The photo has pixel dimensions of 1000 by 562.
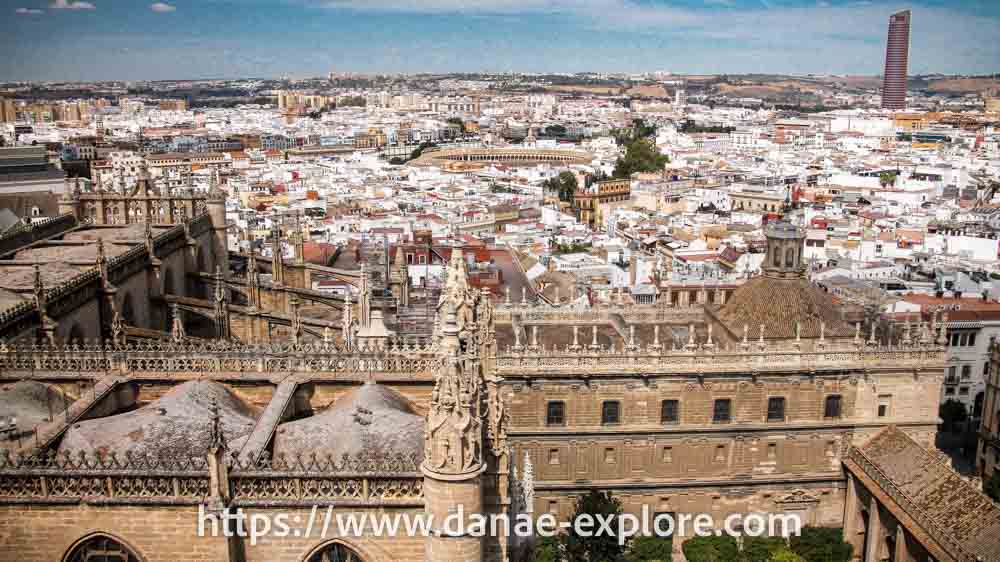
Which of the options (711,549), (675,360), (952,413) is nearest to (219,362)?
(675,360)

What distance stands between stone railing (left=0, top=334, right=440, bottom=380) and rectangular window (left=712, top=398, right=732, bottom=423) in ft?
55.1

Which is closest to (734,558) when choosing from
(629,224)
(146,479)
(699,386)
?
(699,386)

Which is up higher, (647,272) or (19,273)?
(19,273)

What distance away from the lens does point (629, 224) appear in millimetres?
75625

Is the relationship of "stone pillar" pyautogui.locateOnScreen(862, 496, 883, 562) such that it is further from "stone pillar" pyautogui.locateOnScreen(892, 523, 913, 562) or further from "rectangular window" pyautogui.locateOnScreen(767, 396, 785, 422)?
"rectangular window" pyautogui.locateOnScreen(767, 396, 785, 422)

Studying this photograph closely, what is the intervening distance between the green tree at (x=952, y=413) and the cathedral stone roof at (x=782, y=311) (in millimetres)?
14097

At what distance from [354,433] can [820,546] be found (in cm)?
2155

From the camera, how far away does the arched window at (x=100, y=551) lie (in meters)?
10.8

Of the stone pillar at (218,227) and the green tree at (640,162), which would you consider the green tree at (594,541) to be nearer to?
the stone pillar at (218,227)

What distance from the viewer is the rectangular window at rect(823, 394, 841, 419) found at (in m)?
29.6

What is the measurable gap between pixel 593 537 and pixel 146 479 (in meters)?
16.3

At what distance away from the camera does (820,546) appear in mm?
28578

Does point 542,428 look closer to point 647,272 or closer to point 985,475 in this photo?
point 985,475

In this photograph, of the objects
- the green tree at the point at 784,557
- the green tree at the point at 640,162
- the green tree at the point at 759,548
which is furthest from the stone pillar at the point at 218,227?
the green tree at the point at 640,162
